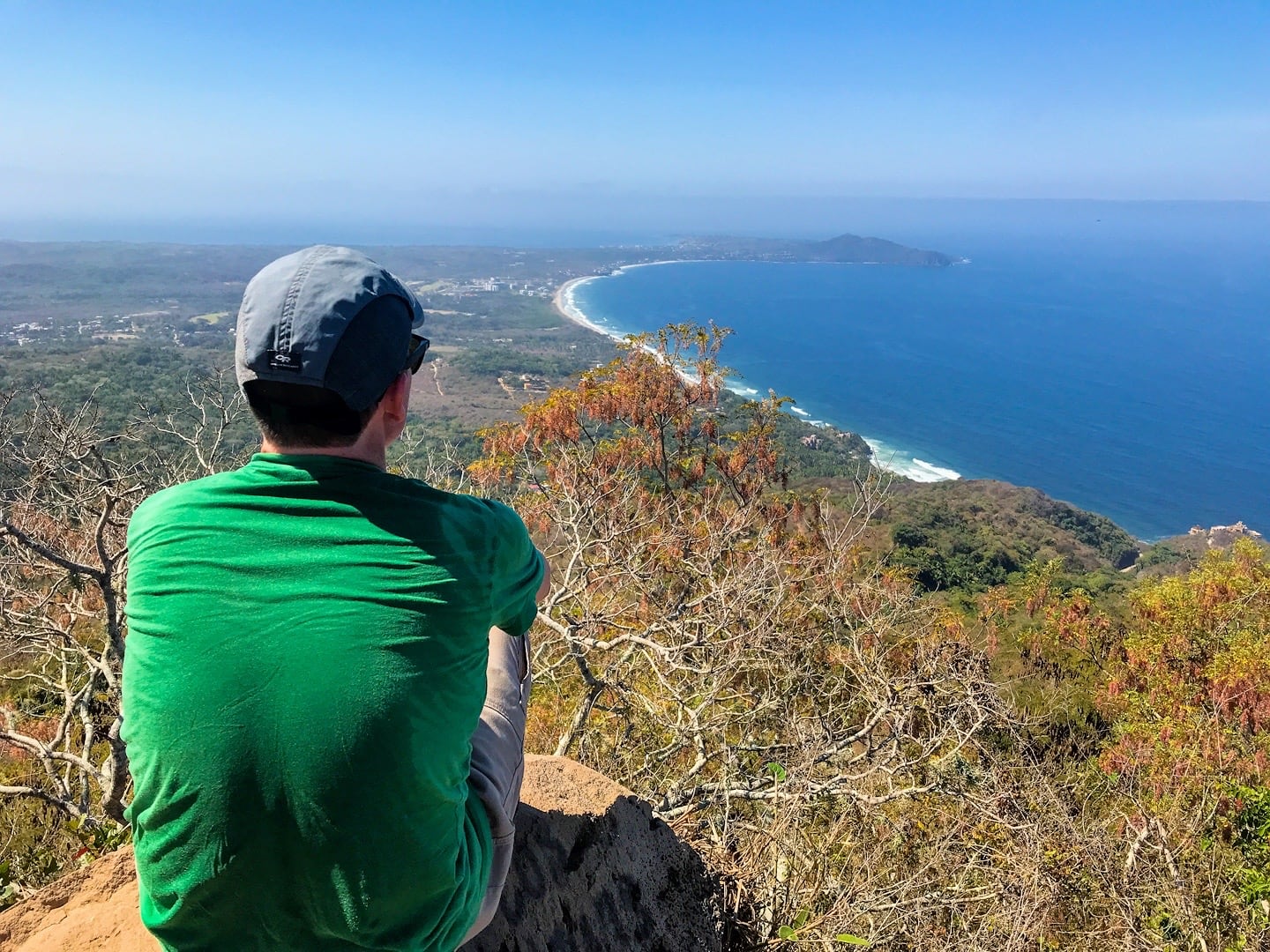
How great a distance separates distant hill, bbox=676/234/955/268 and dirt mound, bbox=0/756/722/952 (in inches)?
4980

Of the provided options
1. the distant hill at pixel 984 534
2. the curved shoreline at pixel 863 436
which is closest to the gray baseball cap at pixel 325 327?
the curved shoreline at pixel 863 436

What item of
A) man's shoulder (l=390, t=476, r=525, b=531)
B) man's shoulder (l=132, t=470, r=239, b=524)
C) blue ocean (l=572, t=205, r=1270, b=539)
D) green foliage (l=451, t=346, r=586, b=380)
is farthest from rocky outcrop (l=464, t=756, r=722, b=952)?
green foliage (l=451, t=346, r=586, b=380)

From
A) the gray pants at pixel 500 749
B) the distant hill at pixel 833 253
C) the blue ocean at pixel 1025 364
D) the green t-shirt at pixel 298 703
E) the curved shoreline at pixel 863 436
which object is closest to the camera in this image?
the green t-shirt at pixel 298 703

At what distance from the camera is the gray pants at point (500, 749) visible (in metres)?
1.62

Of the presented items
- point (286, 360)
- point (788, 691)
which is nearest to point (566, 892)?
point (286, 360)

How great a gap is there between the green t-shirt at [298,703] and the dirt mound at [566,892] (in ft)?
4.14

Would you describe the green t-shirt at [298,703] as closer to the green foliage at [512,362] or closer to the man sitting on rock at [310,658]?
the man sitting on rock at [310,658]

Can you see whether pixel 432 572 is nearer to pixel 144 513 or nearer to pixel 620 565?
pixel 144 513

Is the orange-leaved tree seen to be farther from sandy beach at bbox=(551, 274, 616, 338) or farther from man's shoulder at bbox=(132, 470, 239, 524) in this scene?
sandy beach at bbox=(551, 274, 616, 338)

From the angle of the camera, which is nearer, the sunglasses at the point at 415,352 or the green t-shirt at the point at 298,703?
the green t-shirt at the point at 298,703

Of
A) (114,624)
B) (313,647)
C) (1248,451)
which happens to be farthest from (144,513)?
(1248,451)

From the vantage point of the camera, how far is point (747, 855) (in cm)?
318

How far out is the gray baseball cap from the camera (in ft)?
3.86

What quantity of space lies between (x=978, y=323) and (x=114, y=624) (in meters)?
92.0
